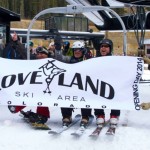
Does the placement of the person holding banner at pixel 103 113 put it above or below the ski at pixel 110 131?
above

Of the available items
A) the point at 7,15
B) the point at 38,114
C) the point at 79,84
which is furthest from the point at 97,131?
the point at 7,15

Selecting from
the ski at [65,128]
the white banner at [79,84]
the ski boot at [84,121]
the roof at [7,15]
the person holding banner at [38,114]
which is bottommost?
the ski at [65,128]

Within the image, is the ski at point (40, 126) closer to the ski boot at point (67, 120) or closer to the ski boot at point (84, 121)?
the ski boot at point (67, 120)

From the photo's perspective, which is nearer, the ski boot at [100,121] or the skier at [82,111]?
the ski boot at [100,121]

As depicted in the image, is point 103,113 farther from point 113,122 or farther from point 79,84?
point 79,84

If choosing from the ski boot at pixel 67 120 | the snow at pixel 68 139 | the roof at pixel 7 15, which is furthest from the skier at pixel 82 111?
the roof at pixel 7 15

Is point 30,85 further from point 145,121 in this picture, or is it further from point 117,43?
point 117,43

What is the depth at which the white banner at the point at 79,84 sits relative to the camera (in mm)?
5766

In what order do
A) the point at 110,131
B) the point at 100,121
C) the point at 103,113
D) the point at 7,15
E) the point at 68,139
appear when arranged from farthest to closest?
Answer: the point at 7,15
the point at 103,113
the point at 100,121
the point at 110,131
the point at 68,139

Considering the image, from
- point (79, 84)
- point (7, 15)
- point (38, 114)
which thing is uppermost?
point (7, 15)

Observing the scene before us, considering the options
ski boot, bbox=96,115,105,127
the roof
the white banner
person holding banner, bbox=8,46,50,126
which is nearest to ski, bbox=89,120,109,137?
ski boot, bbox=96,115,105,127

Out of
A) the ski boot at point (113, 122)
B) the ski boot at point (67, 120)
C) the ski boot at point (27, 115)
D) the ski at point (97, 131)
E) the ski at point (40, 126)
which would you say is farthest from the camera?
the ski boot at point (27, 115)

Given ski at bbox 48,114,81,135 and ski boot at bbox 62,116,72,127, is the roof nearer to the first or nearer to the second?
ski at bbox 48,114,81,135

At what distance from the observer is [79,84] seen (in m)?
5.86
